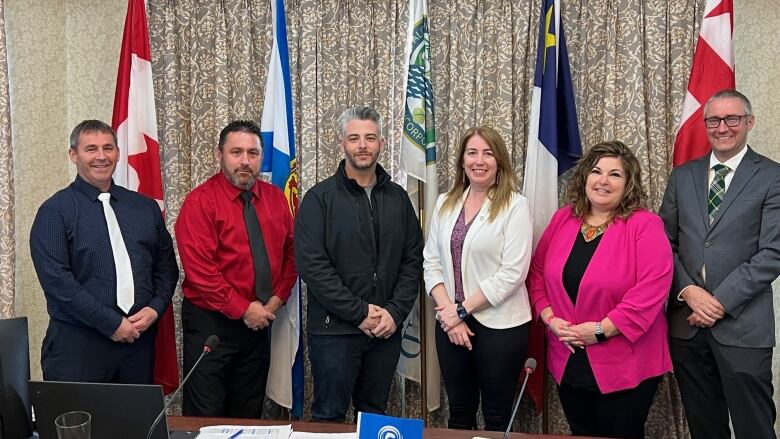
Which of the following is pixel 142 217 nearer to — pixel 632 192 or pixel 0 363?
pixel 0 363

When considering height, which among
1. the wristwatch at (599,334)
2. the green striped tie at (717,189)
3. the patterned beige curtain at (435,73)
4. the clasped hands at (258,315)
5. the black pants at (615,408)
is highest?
the patterned beige curtain at (435,73)

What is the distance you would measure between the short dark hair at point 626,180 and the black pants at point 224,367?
1512mm

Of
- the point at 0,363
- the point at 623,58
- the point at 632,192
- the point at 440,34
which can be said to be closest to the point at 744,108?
the point at 632,192

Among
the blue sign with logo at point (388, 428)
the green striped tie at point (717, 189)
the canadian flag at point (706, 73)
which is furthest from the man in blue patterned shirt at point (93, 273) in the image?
the canadian flag at point (706, 73)

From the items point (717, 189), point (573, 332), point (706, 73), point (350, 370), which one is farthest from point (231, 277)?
point (706, 73)

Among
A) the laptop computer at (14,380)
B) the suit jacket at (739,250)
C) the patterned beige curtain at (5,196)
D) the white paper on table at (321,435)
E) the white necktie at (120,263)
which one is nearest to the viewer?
the laptop computer at (14,380)

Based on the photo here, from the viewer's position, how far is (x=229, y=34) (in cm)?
348

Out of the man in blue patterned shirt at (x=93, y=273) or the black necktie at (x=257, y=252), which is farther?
the black necktie at (x=257, y=252)

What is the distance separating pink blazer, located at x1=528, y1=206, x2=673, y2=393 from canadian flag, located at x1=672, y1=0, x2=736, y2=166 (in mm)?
612

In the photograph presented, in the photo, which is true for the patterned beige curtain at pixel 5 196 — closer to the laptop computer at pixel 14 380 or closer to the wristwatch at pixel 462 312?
the laptop computer at pixel 14 380

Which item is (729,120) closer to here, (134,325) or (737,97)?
(737,97)

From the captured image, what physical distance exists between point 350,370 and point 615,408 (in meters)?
1.08

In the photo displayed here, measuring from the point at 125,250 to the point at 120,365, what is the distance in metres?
0.47

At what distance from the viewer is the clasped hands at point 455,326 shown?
2.73m
